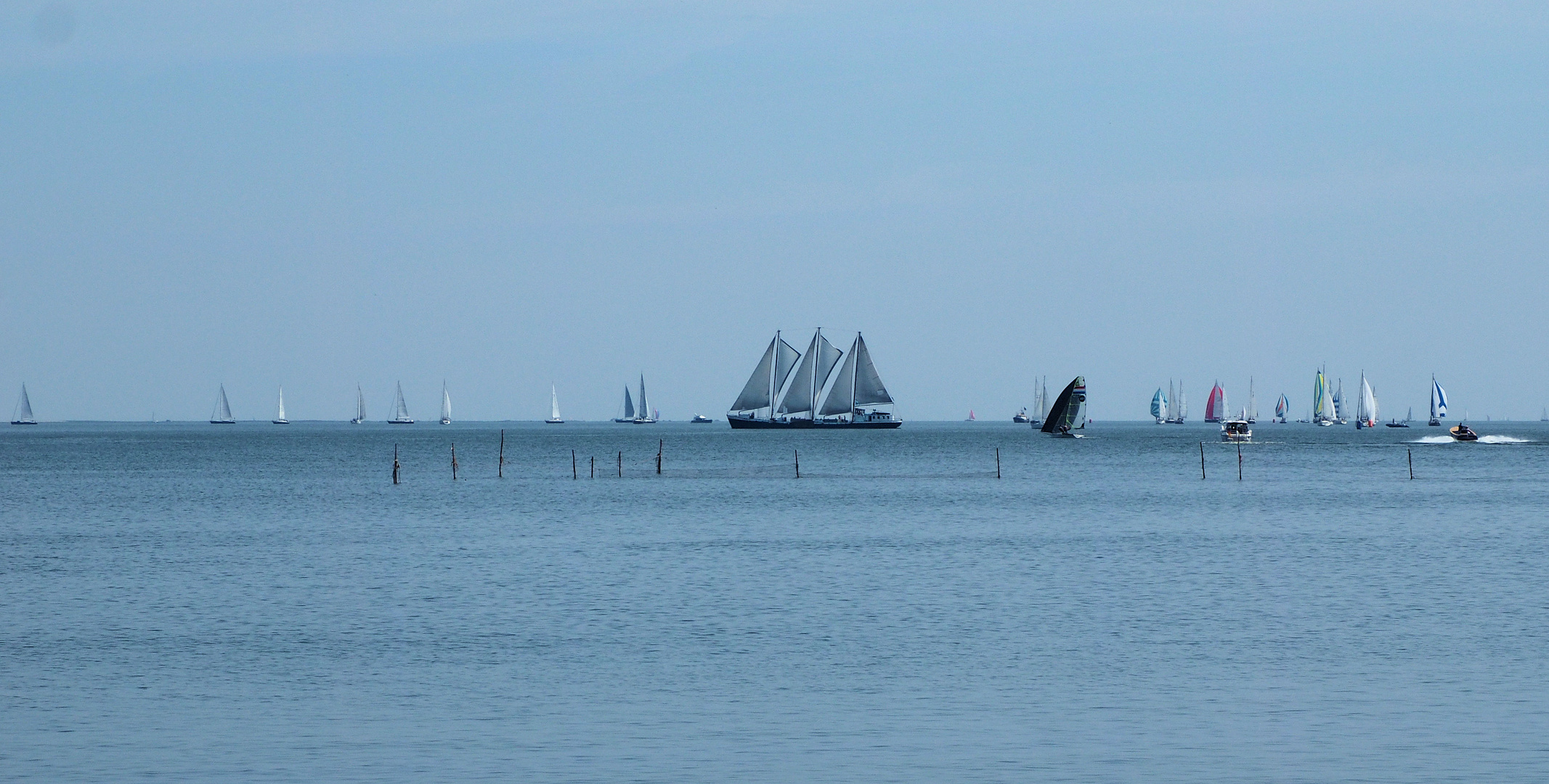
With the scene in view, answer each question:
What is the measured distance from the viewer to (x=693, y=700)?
28781 mm

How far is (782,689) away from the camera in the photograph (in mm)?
29703

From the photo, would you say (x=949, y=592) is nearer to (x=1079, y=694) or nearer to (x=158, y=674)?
(x=1079, y=694)

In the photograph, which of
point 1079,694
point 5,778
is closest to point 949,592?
point 1079,694

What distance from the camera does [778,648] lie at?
35.0 m

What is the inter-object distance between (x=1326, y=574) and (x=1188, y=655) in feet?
61.2

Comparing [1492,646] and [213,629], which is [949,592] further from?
[213,629]

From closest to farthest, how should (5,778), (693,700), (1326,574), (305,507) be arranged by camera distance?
(5,778), (693,700), (1326,574), (305,507)

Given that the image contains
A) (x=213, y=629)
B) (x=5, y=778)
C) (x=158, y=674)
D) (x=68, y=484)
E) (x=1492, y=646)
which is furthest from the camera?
(x=68, y=484)

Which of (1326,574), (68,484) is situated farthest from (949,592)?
(68,484)

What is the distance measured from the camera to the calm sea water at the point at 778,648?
24.5 metres

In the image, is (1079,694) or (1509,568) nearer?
(1079,694)

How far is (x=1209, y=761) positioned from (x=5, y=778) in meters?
16.2

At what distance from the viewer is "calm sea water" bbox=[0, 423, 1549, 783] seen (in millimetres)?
24453

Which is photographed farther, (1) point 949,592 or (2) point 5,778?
(1) point 949,592
